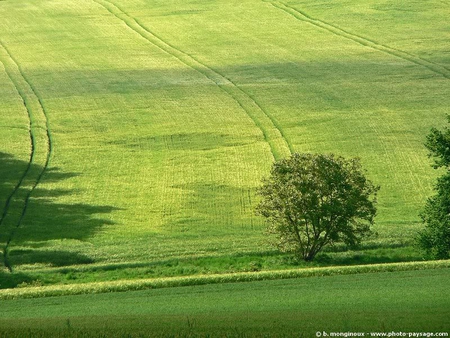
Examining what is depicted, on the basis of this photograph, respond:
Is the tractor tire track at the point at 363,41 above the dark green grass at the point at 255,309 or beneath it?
beneath

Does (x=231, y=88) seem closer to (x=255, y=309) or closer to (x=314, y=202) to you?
(x=314, y=202)

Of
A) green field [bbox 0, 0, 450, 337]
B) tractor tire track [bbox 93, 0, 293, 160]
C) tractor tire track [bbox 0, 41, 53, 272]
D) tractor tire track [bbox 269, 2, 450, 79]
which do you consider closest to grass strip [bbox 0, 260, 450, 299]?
green field [bbox 0, 0, 450, 337]

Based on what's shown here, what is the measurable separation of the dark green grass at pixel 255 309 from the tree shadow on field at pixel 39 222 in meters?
8.36

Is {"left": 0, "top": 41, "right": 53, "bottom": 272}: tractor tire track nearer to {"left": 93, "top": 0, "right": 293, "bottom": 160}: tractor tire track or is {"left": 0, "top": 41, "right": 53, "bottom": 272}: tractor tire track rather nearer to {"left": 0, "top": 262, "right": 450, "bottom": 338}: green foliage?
{"left": 0, "top": 262, "right": 450, "bottom": 338}: green foliage

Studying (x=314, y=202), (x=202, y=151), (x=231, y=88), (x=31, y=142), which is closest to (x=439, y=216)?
(x=314, y=202)

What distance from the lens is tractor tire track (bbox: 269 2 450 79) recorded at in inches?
2810

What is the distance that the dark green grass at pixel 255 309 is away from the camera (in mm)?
19859

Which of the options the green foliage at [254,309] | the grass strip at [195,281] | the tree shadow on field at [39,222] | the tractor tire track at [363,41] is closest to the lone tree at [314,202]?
the tree shadow on field at [39,222]

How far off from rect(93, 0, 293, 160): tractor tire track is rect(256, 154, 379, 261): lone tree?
49.5ft

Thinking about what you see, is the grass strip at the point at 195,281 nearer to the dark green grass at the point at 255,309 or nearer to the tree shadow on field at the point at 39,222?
the dark green grass at the point at 255,309

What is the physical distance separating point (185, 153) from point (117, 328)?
31.0 metres

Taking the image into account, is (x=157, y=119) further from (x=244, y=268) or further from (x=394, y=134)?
(x=244, y=268)

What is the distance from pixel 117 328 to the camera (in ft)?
66.1

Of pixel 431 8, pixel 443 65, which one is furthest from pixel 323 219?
pixel 431 8
